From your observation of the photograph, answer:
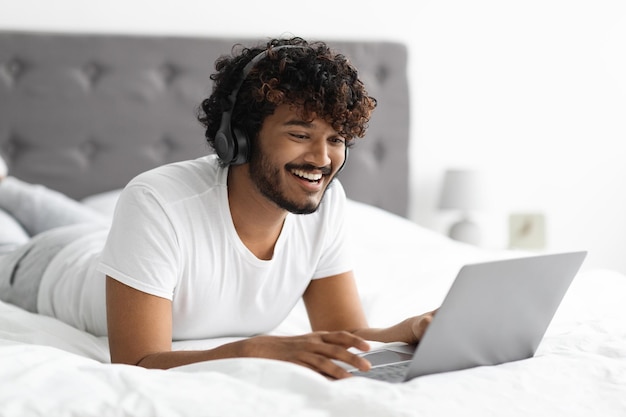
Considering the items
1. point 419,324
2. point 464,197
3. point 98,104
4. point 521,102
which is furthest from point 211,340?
point 521,102

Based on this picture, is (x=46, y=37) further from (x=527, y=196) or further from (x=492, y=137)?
(x=527, y=196)

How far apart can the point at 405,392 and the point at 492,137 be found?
8.35 feet

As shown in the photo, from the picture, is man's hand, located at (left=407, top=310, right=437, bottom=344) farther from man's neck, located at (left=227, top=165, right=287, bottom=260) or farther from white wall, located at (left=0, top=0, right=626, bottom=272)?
white wall, located at (left=0, top=0, right=626, bottom=272)

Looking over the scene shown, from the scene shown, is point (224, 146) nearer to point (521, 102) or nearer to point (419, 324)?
point (419, 324)

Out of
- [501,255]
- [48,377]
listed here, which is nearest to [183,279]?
[48,377]

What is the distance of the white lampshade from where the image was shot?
3.06 meters

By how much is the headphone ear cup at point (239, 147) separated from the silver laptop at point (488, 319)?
408 mm

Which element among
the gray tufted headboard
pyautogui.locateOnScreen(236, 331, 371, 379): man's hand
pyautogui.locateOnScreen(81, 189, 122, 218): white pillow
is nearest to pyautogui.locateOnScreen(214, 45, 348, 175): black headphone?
pyautogui.locateOnScreen(236, 331, 371, 379): man's hand

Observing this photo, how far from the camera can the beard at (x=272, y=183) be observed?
1.32 meters

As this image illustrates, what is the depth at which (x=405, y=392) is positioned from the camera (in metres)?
0.91

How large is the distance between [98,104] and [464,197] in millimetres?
1385

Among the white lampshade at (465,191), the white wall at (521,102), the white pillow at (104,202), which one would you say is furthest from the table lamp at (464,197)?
the white pillow at (104,202)

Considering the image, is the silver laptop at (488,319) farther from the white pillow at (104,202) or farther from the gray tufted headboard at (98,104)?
the gray tufted headboard at (98,104)

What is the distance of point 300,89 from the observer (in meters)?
1.30
